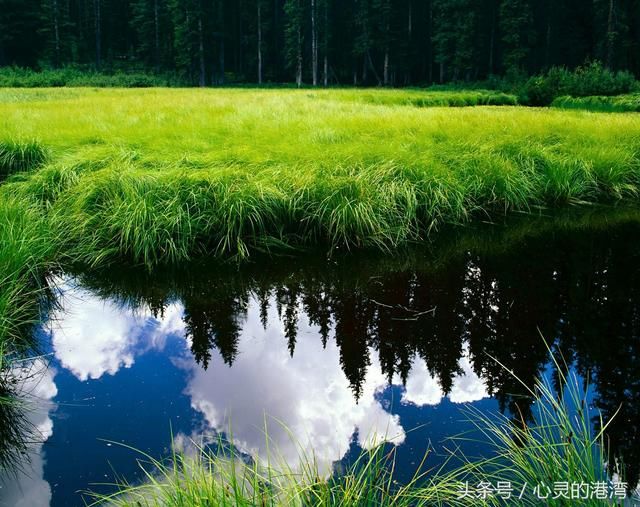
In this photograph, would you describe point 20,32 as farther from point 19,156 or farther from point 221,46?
point 19,156

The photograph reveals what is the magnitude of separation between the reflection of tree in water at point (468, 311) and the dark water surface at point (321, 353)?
2 cm

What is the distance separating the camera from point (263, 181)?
600 cm

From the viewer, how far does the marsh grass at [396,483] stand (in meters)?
1.78

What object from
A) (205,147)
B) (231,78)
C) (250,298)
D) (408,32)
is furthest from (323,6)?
(250,298)

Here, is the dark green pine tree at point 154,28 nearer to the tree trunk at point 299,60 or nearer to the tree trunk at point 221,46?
the tree trunk at point 221,46

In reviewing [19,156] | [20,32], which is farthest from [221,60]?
[19,156]

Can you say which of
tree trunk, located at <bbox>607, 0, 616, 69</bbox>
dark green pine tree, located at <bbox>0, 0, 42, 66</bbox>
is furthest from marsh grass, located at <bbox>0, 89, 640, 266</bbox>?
dark green pine tree, located at <bbox>0, 0, 42, 66</bbox>

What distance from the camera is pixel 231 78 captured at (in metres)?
47.8

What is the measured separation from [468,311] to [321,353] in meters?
1.36

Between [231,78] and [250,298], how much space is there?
47.1 m

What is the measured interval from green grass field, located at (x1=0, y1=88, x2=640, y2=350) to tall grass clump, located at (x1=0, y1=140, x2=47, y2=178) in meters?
0.02

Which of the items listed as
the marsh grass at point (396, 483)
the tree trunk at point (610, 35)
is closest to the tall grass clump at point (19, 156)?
the marsh grass at point (396, 483)

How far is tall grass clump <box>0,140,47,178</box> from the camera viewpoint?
7.24m

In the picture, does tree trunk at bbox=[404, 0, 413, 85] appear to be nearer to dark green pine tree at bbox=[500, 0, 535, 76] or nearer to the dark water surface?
dark green pine tree at bbox=[500, 0, 535, 76]
